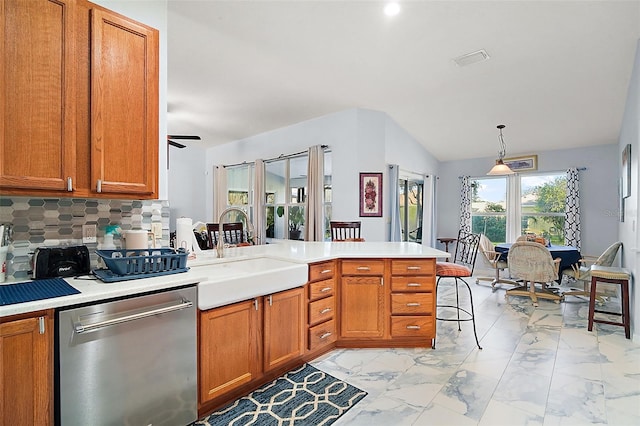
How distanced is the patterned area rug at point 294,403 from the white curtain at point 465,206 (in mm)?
5267

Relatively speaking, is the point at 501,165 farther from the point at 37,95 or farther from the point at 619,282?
the point at 37,95

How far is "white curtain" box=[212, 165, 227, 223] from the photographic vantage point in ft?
24.3

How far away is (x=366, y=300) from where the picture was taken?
279 cm

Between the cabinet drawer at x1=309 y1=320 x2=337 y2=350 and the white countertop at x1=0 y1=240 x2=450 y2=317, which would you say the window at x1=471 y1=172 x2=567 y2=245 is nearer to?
the white countertop at x1=0 y1=240 x2=450 y2=317

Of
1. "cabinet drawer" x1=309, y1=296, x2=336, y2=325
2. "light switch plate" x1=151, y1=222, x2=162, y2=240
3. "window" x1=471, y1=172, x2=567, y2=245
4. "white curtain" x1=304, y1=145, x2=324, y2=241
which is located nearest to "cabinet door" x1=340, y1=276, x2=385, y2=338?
"cabinet drawer" x1=309, y1=296, x2=336, y2=325

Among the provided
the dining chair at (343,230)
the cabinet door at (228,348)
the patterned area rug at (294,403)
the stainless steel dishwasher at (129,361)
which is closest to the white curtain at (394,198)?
the dining chair at (343,230)

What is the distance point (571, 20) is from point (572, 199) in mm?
3776

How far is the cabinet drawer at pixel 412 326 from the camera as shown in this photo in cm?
279

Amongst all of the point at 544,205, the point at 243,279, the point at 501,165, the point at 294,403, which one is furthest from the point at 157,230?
the point at 544,205

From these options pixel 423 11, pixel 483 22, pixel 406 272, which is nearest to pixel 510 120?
pixel 483 22

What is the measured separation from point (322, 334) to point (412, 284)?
2.96 feet

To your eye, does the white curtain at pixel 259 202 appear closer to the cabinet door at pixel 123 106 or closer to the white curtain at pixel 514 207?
the cabinet door at pixel 123 106

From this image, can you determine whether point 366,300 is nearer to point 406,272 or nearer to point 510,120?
point 406,272

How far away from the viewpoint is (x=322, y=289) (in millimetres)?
2650
